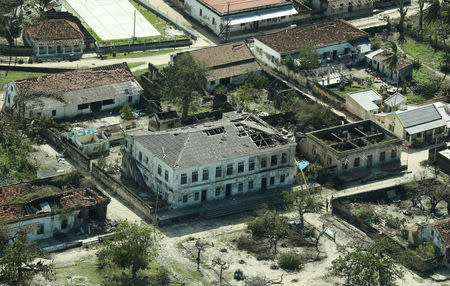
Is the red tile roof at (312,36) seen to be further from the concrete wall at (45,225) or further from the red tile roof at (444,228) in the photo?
the concrete wall at (45,225)

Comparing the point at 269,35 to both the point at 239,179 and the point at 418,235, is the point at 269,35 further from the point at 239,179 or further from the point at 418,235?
the point at 418,235

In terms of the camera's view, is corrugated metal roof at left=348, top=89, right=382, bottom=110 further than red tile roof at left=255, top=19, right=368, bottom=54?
No

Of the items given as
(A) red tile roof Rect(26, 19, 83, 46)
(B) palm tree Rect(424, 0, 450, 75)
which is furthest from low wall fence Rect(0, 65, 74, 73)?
(B) palm tree Rect(424, 0, 450, 75)

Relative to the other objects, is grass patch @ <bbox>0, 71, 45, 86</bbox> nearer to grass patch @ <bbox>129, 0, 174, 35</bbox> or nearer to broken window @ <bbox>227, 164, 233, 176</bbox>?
→ grass patch @ <bbox>129, 0, 174, 35</bbox>

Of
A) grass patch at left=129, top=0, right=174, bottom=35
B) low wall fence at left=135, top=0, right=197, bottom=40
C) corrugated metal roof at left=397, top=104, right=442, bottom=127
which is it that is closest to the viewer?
corrugated metal roof at left=397, top=104, right=442, bottom=127

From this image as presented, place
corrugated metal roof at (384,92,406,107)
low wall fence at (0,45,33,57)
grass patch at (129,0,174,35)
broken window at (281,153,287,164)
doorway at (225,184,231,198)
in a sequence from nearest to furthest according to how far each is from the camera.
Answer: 1. doorway at (225,184,231,198)
2. broken window at (281,153,287,164)
3. corrugated metal roof at (384,92,406,107)
4. low wall fence at (0,45,33,57)
5. grass patch at (129,0,174,35)

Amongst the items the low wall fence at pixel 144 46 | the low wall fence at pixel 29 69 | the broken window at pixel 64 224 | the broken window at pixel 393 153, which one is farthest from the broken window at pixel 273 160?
the low wall fence at pixel 144 46
